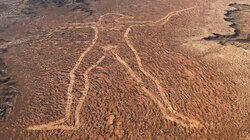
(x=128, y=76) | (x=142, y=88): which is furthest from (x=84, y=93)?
(x=142, y=88)

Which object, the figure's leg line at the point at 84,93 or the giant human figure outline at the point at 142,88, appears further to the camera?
the figure's leg line at the point at 84,93

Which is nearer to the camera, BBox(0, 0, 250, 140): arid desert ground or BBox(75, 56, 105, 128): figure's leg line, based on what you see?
BBox(0, 0, 250, 140): arid desert ground

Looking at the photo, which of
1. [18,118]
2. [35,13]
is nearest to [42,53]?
[18,118]

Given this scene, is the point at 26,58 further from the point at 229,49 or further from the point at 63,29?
the point at 229,49

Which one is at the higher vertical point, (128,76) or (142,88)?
(128,76)

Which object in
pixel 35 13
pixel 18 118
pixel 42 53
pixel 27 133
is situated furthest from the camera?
pixel 35 13

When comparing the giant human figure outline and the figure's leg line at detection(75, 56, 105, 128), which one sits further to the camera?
the figure's leg line at detection(75, 56, 105, 128)

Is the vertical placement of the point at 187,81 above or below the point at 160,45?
below

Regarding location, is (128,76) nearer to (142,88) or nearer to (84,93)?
(142,88)
